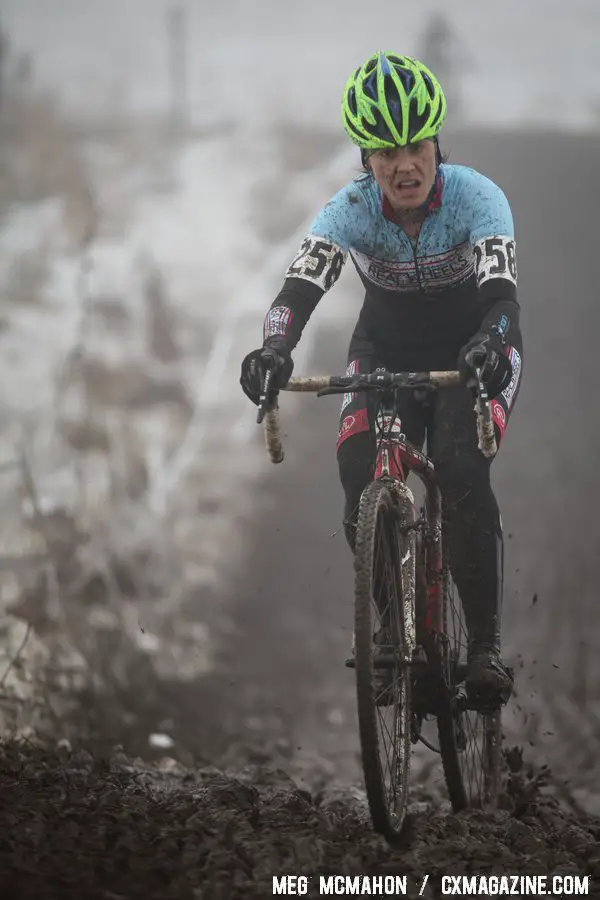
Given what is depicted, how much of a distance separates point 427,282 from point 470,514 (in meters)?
1.28

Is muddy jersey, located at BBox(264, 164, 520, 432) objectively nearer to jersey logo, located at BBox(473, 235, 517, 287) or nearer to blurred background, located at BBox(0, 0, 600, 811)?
jersey logo, located at BBox(473, 235, 517, 287)

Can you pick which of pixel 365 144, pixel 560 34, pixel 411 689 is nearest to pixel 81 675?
pixel 411 689

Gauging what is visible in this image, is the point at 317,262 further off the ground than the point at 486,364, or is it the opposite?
the point at 317,262

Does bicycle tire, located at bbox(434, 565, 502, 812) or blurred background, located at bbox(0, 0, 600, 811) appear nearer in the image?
bicycle tire, located at bbox(434, 565, 502, 812)

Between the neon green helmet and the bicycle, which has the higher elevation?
the neon green helmet

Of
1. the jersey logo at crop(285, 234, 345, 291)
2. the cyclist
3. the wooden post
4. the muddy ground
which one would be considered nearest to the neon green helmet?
the cyclist

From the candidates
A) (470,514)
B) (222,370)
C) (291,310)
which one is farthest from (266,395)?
(222,370)

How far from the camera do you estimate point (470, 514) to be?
5676mm

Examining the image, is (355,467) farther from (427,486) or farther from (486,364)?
(486,364)

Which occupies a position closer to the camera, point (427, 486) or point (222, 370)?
point (427, 486)

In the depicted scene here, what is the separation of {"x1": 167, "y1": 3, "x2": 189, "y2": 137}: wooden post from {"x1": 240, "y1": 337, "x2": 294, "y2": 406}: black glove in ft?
89.3

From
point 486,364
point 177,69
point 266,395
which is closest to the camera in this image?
point 486,364

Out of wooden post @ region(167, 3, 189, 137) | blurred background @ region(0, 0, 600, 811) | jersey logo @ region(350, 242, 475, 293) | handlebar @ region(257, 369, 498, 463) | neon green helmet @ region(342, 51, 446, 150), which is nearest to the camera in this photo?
handlebar @ region(257, 369, 498, 463)

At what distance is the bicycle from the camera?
4.52 meters
